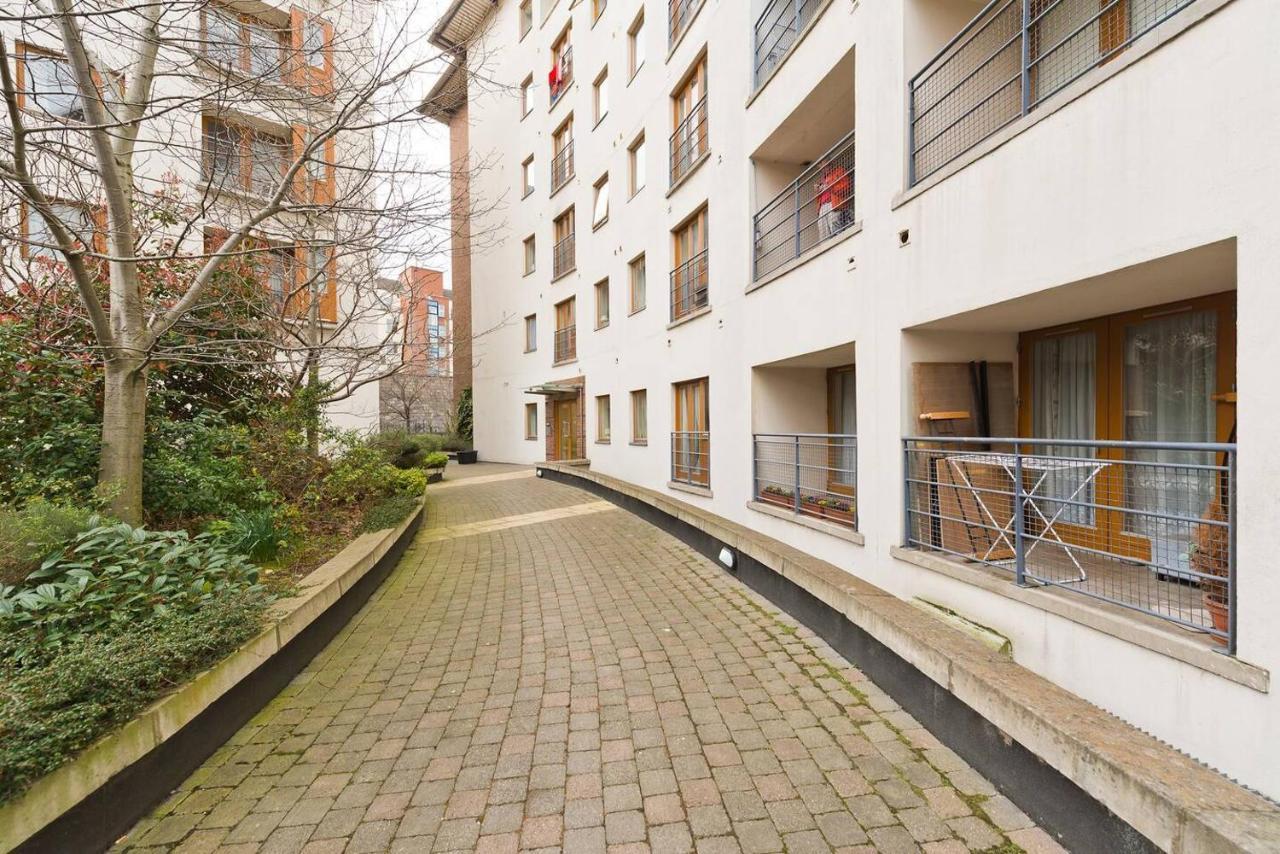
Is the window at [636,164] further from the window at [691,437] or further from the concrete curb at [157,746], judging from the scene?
the concrete curb at [157,746]

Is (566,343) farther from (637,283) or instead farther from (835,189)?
(835,189)

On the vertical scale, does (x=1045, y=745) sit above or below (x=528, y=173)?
below

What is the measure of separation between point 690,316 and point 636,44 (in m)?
7.21

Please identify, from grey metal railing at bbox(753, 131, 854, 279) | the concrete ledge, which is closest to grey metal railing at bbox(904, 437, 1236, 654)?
the concrete ledge

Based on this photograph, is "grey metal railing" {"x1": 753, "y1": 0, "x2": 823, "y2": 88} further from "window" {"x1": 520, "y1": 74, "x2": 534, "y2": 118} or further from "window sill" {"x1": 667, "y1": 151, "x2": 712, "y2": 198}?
"window" {"x1": 520, "y1": 74, "x2": 534, "y2": 118}

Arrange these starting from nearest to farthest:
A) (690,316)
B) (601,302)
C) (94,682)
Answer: (94,682) < (690,316) < (601,302)

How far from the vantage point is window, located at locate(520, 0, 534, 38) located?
740 inches

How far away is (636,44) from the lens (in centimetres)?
1234

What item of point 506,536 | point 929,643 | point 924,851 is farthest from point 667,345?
Result: point 924,851

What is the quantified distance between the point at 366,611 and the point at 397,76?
4.53m

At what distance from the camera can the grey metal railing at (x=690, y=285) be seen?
363 inches

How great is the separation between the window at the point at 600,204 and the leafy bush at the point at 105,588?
→ 38.2 ft

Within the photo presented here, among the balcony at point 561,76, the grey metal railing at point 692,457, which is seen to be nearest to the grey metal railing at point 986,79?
the grey metal railing at point 692,457

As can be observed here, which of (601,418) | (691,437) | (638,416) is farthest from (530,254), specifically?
(691,437)
